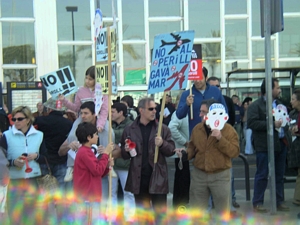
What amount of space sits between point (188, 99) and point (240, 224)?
201 cm

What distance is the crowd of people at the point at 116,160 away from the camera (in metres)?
6.20

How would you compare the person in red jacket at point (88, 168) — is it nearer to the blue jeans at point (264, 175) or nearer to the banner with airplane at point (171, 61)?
the banner with airplane at point (171, 61)

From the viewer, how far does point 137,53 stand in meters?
20.1

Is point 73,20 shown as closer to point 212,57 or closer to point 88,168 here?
point 212,57

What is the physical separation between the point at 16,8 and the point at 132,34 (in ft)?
14.7

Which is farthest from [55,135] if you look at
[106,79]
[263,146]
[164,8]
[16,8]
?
[164,8]

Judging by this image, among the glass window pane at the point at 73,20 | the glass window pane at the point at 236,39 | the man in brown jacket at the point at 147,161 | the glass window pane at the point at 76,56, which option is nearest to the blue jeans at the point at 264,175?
the man in brown jacket at the point at 147,161

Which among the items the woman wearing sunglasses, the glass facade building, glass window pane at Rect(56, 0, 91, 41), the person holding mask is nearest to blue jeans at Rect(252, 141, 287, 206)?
the person holding mask

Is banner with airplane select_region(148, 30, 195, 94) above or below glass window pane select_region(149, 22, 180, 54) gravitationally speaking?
below

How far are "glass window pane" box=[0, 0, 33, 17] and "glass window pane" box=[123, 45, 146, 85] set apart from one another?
392 centimetres

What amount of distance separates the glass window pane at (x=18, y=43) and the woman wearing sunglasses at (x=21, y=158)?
42.9ft

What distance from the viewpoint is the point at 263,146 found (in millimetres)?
8102

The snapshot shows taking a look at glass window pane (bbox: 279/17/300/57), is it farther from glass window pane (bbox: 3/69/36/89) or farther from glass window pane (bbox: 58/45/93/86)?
glass window pane (bbox: 3/69/36/89)

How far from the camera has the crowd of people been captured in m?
6.20
